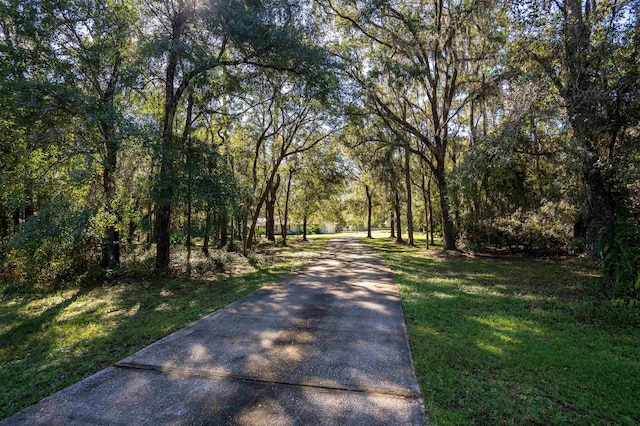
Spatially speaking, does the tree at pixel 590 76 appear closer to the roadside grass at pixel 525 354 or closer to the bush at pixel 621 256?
the bush at pixel 621 256

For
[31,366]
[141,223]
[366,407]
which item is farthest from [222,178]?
[366,407]

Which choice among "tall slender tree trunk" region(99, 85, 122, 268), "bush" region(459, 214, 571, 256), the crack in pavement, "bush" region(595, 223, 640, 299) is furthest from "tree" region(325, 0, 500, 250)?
the crack in pavement

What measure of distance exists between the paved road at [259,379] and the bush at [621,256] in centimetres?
377

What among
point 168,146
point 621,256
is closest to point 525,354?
point 621,256

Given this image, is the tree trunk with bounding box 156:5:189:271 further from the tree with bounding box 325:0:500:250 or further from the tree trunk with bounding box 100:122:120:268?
the tree with bounding box 325:0:500:250

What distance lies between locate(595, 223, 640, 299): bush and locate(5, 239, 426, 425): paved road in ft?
12.4

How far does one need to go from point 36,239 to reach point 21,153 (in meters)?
2.17

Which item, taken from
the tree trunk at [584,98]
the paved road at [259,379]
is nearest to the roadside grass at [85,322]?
the paved road at [259,379]

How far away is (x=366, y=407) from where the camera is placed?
272cm

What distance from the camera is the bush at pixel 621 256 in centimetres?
518

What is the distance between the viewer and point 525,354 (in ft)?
12.6

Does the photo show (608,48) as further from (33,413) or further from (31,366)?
(31,366)

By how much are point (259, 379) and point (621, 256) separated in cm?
620

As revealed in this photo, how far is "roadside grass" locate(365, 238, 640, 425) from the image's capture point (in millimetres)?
2731
